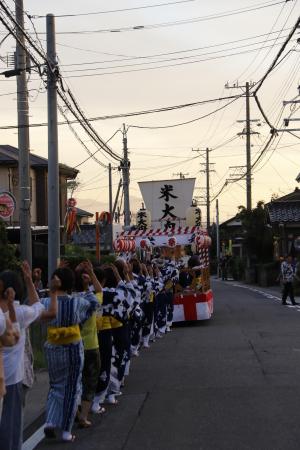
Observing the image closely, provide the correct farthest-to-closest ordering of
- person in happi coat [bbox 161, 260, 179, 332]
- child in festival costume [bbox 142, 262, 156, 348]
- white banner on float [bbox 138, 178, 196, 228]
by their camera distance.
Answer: white banner on float [bbox 138, 178, 196, 228] < person in happi coat [bbox 161, 260, 179, 332] < child in festival costume [bbox 142, 262, 156, 348]

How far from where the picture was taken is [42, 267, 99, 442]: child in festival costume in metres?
6.84

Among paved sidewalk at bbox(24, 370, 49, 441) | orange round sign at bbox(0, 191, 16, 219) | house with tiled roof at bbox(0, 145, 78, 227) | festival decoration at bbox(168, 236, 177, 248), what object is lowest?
paved sidewalk at bbox(24, 370, 49, 441)

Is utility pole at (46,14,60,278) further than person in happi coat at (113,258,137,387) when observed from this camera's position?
Yes

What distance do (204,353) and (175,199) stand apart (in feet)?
42.2

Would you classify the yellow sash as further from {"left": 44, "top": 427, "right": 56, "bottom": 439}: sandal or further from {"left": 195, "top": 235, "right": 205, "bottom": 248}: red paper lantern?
{"left": 195, "top": 235, "right": 205, "bottom": 248}: red paper lantern

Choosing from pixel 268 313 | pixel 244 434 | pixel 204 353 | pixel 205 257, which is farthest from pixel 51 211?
pixel 244 434

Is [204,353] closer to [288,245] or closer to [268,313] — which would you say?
[268,313]

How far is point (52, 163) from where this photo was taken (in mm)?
15891

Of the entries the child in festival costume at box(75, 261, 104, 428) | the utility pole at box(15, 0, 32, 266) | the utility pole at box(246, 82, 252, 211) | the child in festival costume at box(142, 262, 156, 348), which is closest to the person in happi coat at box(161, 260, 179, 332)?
the child in festival costume at box(142, 262, 156, 348)

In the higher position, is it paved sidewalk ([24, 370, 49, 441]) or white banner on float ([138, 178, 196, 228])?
white banner on float ([138, 178, 196, 228])

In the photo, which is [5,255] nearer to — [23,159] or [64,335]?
[23,159]

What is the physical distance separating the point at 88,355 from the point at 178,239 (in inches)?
507

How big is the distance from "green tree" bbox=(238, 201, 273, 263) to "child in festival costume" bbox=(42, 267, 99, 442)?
36.7 meters

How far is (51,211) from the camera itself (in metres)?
15.6
